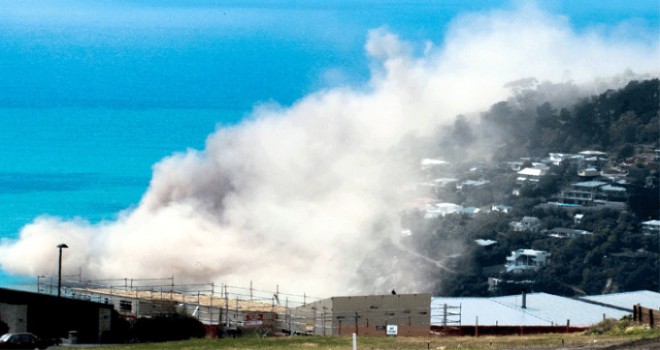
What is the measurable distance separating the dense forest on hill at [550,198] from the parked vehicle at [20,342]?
62.2 metres

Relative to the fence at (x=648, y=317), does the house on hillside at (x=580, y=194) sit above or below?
above

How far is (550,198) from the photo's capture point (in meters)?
131

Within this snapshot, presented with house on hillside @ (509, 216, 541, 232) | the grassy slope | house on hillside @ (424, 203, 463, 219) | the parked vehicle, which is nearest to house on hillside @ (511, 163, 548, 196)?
house on hillside @ (424, 203, 463, 219)

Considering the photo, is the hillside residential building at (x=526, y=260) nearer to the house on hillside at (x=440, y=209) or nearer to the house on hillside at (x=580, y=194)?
the house on hillside at (x=440, y=209)

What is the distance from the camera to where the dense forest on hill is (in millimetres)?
114000

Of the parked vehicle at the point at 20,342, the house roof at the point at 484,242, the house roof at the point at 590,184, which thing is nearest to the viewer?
the parked vehicle at the point at 20,342

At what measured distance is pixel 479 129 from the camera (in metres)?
150

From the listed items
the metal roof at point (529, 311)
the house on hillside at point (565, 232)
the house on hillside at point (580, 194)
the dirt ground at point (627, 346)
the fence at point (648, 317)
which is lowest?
the dirt ground at point (627, 346)

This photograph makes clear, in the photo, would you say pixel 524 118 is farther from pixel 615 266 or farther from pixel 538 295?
pixel 538 295

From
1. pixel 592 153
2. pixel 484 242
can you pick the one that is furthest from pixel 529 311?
pixel 592 153

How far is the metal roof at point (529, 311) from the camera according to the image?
227 feet

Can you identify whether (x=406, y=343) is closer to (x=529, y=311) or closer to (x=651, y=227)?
(x=529, y=311)

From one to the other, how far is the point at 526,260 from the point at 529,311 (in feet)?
141

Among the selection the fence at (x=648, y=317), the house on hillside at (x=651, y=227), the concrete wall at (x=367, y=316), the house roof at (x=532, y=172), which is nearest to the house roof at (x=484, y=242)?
the house on hillside at (x=651, y=227)
